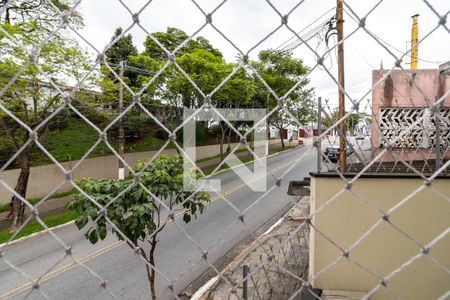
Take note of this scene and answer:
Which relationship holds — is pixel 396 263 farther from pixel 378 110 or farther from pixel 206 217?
pixel 206 217

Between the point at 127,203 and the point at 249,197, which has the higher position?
the point at 127,203

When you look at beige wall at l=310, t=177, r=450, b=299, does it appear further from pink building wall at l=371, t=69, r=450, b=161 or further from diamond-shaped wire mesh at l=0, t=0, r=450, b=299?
pink building wall at l=371, t=69, r=450, b=161

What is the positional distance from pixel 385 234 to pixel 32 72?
671 cm

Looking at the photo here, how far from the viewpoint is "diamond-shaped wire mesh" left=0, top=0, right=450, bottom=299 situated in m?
1.03

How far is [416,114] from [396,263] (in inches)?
137

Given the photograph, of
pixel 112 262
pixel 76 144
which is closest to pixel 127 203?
pixel 112 262

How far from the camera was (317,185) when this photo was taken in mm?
2518

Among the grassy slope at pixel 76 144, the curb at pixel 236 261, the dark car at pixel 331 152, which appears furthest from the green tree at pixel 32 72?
the dark car at pixel 331 152

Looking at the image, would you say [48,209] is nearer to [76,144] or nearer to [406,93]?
[76,144]

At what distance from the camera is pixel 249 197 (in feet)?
30.0

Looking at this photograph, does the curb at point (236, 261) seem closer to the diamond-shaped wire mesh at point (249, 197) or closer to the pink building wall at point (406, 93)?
the diamond-shaped wire mesh at point (249, 197)

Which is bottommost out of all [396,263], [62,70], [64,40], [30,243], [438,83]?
[30,243]

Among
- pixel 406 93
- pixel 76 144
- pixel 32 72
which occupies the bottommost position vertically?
pixel 76 144

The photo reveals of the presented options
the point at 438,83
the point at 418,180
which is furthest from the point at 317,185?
the point at 438,83
